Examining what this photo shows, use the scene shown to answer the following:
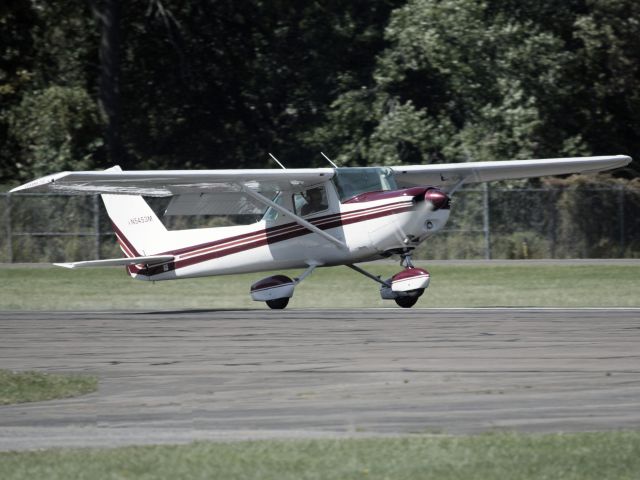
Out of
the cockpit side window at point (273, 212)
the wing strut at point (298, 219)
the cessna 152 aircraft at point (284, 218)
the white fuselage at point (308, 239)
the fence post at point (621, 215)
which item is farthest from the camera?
the fence post at point (621, 215)

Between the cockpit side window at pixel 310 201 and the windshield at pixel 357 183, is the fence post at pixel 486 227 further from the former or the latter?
the cockpit side window at pixel 310 201

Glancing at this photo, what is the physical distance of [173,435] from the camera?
356 inches

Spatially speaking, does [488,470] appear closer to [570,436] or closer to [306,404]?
[570,436]

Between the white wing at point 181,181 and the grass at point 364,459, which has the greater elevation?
the white wing at point 181,181

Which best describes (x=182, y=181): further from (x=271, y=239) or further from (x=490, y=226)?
(x=490, y=226)

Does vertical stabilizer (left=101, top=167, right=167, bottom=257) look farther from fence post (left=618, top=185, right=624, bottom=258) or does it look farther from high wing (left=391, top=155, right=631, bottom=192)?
fence post (left=618, top=185, right=624, bottom=258)

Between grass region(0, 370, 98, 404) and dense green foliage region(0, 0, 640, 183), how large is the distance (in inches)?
994

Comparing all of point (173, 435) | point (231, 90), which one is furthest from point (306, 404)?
point (231, 90)

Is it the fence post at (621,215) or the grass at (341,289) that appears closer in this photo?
the grass at (341,289)

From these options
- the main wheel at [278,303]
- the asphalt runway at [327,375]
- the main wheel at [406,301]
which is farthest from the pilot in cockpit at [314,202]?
the asphalt runway at [327,375]

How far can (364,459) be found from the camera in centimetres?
803

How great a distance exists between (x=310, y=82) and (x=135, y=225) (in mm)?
21339

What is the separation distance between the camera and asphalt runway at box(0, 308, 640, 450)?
9336mm

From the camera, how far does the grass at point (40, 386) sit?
10953 millimetres
